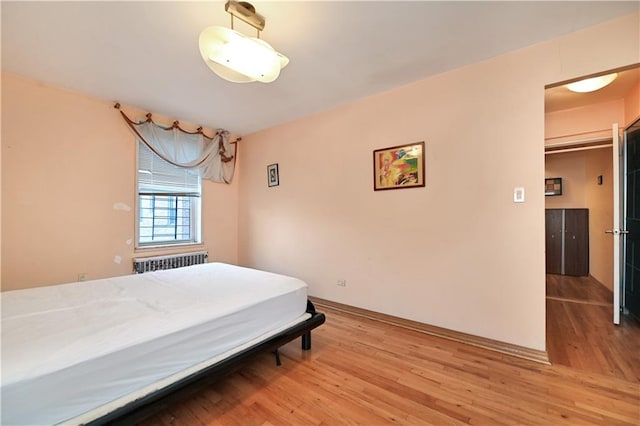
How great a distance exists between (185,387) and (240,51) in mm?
1979

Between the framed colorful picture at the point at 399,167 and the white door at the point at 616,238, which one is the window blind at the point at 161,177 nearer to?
the framed colorful picture at the point at 399,167

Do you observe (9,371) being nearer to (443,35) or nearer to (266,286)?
(266,286)

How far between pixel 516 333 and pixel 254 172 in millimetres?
3849

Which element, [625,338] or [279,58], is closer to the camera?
[279,58]

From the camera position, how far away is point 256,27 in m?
1.83

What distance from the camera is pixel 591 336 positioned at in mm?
2412

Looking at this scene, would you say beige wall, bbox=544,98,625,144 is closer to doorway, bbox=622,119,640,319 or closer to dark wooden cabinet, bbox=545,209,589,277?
doorway, bbox=622,119,640,319

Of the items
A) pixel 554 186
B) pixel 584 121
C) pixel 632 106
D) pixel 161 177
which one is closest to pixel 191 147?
pixel 161 177

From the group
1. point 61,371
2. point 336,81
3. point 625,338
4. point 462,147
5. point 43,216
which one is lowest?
point 625,338

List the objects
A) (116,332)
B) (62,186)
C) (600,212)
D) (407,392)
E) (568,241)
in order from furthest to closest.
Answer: (568,241) < (600,212) < (62,186) < (407,392) < (116,332)

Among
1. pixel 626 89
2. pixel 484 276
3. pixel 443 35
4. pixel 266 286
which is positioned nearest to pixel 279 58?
pixel 443 35

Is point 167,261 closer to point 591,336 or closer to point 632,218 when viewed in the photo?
point 591,336

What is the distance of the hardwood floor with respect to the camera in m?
1.96

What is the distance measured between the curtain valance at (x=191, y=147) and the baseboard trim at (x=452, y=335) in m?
2.69
